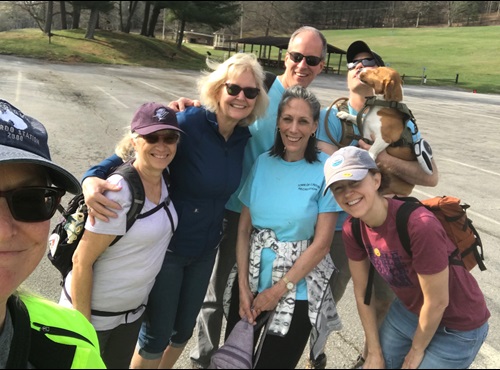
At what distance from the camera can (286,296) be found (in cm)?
197

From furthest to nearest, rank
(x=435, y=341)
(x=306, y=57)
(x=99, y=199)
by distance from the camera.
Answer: (x=306, y=57) → (x=99, y=199) → (x=435, y=341)

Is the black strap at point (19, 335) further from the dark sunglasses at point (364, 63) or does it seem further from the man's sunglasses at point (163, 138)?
the dark sunglasses at point (364, 63)

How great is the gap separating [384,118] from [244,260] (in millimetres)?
1117

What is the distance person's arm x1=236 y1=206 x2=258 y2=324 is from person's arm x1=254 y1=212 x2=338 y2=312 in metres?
0.06

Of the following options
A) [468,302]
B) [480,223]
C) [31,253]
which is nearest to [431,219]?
[468,302]

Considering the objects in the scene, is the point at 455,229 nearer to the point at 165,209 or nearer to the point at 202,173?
the point at 202,173

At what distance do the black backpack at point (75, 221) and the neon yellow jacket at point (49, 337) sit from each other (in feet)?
2.35

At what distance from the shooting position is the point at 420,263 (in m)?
1.45

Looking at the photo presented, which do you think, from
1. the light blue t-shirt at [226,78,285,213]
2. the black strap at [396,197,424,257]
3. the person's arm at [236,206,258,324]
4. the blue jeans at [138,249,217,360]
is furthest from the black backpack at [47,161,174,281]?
the black strap at [396,197,424,257]

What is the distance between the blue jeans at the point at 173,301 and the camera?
7.18ft

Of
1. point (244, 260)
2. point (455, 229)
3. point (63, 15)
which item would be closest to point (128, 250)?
point (244, 260)

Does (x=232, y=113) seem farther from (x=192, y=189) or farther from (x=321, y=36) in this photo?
(x=321, y=36)

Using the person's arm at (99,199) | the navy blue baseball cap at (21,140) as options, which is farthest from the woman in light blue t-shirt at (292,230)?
the navy blue baseball cap at (21,140)

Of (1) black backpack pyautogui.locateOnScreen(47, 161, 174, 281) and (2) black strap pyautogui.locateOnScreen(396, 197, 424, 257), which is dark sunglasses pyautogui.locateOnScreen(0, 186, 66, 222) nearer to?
(1) black backpack pyautogui.locateOnScreen(47, 161, 174, 281)
